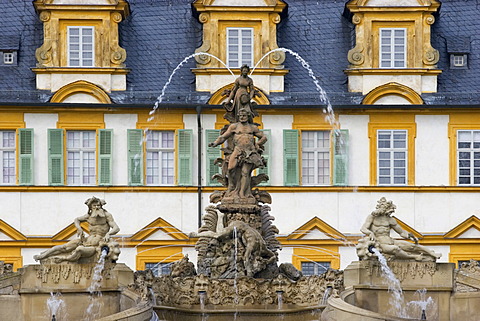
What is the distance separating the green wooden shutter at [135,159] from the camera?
54250mm

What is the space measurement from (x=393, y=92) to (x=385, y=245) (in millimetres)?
21819

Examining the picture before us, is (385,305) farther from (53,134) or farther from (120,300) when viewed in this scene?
(53,134)

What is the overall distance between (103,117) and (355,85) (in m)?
7.27

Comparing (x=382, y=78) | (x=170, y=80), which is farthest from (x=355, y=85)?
(x=170, y=80)

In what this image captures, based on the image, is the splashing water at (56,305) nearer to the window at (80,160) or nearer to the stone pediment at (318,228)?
the window at (80,160)

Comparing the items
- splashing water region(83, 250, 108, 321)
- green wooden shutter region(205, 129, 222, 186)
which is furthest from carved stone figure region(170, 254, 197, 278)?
green wooden shutter region(205, 129, 222, 186)

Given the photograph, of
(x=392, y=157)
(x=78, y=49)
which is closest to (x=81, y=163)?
(x=78, y=49)

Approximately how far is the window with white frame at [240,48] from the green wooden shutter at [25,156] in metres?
6.08

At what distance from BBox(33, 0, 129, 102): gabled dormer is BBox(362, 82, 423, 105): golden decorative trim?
7.01 metres

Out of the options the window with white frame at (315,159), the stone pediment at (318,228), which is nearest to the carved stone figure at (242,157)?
the stone pediment at (318,228)

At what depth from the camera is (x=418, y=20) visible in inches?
2165

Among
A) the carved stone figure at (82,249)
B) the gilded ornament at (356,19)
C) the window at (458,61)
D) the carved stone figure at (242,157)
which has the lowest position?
the carved stone figure at (82,249)

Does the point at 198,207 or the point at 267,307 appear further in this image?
the point at 198,207

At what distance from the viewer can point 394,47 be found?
55219mm
